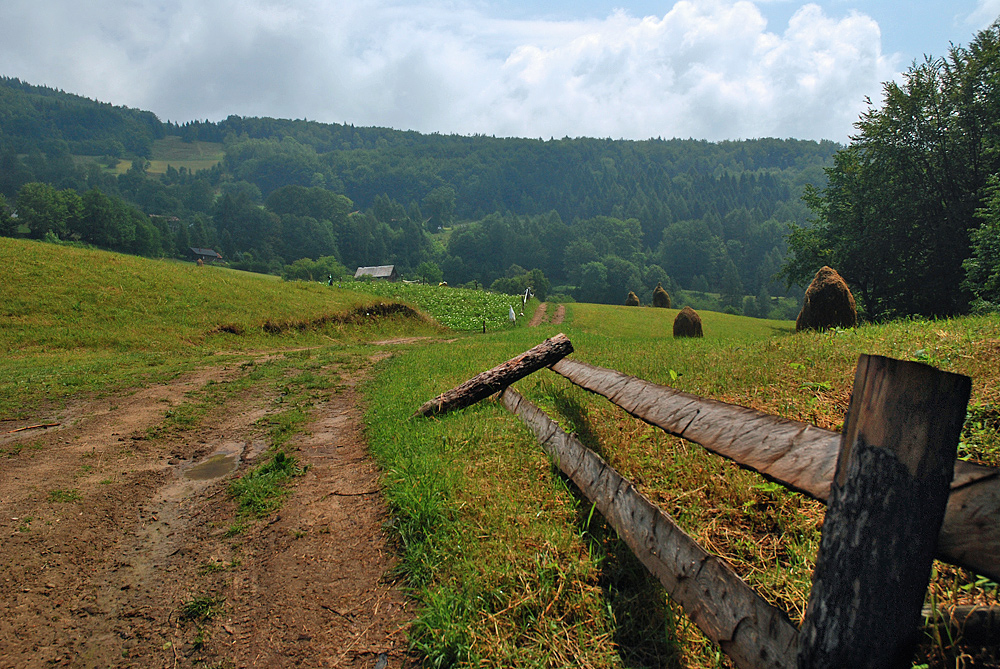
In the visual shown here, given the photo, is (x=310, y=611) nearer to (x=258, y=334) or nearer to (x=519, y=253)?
(x=258, y=334)

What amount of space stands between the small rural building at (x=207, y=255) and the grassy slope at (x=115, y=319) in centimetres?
9858

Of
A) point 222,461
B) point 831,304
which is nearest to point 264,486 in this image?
point 222,461

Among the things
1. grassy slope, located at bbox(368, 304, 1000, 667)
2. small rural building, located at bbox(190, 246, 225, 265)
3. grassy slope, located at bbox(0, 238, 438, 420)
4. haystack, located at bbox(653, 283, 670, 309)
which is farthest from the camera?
small rural building, located at bbox(190, 246, 225, 265)

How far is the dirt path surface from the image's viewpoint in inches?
132

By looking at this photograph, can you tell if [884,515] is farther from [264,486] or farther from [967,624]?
[264,486]

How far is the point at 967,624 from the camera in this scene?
233cm

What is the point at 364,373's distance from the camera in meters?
13.0

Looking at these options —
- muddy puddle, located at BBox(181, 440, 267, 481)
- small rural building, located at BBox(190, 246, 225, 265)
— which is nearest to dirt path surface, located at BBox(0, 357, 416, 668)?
muddy puddle, located at BBox(181, 440, 267, 481)

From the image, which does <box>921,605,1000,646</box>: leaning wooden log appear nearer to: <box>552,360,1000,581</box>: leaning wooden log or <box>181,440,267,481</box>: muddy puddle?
<box>552,360,1000,581</box>: leaning wooden log

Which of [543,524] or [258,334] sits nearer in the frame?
[543,524]

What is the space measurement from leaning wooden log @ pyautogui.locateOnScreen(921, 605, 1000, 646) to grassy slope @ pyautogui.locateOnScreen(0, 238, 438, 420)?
11498 millimetres

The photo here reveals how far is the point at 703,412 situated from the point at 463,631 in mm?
2010

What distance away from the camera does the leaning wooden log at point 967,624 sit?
2.28 metres

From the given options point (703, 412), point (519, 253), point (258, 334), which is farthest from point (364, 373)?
point (519, 253)
